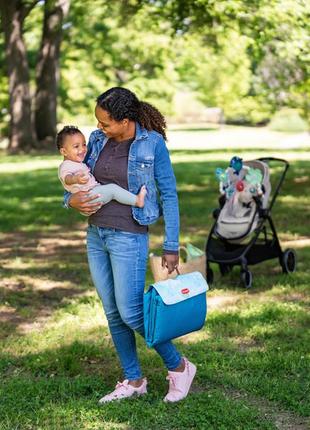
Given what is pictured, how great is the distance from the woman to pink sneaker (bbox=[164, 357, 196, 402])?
0.11m

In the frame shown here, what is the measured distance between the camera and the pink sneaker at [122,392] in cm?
460

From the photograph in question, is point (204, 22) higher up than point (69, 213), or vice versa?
point (204, 22)

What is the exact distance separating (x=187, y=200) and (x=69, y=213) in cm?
227

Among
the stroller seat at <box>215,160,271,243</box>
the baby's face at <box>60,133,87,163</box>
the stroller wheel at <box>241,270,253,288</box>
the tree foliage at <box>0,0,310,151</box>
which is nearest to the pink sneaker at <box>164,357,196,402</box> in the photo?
the baby's face at <box>60,133,87,163</box>

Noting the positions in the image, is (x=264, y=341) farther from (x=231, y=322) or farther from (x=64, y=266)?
(x=64, y=266)

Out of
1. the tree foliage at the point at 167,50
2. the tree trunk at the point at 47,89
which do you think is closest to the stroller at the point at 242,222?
the tree foliage at the point at 167,50

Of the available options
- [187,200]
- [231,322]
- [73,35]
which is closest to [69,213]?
[187,200]

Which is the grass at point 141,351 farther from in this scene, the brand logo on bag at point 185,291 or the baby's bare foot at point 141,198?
the baby's bare foot at point 141,198

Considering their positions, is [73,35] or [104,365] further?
[73,35]

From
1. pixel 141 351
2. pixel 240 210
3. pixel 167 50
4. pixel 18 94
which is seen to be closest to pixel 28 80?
pixel 18 94

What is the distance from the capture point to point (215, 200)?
45.3 ft

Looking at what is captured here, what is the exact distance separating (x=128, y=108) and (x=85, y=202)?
1.82 feet

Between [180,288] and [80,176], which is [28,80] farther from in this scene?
[180,288]

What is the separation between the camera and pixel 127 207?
14.3 ft
